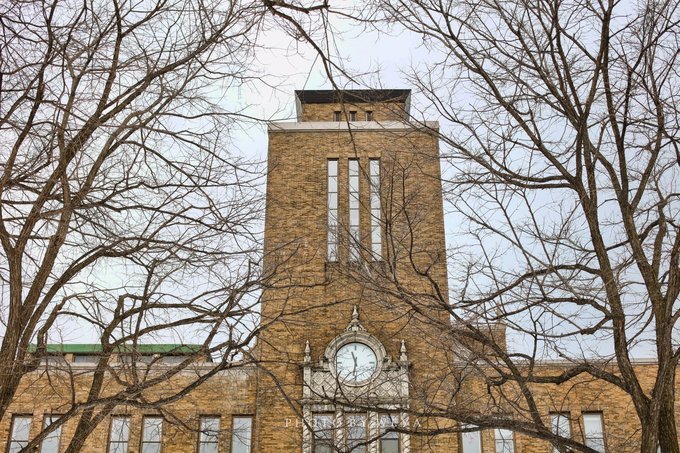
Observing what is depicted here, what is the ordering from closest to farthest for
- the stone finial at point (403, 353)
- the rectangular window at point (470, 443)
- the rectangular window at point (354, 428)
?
the rectangular window at point (354, 428), the rectangular window at point (470, 443), the stone finial at point (403, 353)

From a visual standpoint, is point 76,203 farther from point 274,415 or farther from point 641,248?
point 274,415

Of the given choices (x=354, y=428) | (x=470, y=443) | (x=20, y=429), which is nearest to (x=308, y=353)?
(x=470, y=443)

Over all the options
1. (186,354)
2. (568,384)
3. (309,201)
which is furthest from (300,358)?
(186,354)

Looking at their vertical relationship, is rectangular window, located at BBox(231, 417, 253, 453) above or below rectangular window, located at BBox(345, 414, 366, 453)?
above

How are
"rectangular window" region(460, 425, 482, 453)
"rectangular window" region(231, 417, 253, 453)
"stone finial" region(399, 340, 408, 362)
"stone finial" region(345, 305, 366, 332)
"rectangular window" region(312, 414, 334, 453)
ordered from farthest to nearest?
"stone finial" region(345, 305, 366, 332), "stone finial" region(399, 340, 408, 362), "rectangular window" region(231, 417, 253, 453), "rectangular window" region(460, 425, 482, 453), "rectangular window" region(312, 414, 334, 453)

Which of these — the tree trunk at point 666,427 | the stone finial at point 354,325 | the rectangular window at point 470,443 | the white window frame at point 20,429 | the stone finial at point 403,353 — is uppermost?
the stone finial at point 354,325

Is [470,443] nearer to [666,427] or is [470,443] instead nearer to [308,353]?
[308,353]

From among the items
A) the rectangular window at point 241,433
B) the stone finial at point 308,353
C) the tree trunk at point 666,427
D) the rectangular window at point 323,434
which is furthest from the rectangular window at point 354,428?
the rectangular window at point 241,433

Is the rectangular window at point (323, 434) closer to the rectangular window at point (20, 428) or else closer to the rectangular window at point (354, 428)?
the rectangular window at point (354, 428)

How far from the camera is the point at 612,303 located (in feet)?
22.6

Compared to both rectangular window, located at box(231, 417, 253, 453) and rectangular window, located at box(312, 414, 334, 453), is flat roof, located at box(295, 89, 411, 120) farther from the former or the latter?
rectangular window, located at box(231, 417, 253, 453)

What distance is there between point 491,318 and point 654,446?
1732 millimetres

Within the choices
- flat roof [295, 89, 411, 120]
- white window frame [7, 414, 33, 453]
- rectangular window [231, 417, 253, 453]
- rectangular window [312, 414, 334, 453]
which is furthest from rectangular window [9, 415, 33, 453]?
flat roof [295, 89, 411, 120]

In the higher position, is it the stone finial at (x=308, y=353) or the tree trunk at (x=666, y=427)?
the stone finial at (x=308, y=353)
